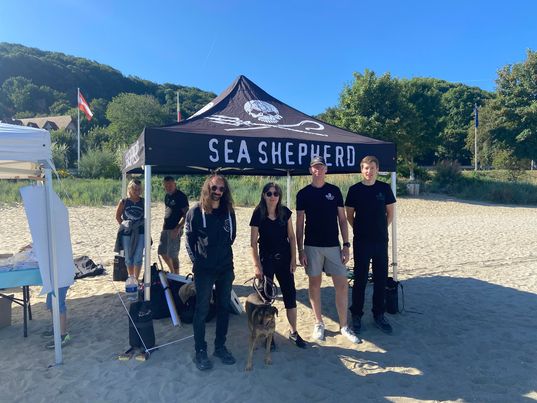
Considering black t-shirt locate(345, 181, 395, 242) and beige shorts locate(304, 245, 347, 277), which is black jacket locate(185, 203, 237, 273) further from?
black t-shirt locate(345, 181, 395, 242)

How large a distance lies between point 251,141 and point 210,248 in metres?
1.31

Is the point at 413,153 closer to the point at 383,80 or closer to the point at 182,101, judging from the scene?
the point at 383,80

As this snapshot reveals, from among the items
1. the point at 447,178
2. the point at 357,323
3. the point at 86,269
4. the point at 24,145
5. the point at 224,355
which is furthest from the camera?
the point at 447,178

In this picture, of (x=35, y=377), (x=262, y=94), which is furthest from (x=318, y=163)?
(x=35, y=377)

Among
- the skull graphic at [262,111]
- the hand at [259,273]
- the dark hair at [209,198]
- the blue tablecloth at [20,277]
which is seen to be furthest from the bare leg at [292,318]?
the blue tablecloth at [20,277]

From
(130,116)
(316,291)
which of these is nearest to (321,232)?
(316,291)

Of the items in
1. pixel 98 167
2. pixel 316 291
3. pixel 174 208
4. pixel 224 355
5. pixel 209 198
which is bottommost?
pixel 224 355

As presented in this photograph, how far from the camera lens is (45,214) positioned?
3504mm

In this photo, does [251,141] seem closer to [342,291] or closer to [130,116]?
[342,291]

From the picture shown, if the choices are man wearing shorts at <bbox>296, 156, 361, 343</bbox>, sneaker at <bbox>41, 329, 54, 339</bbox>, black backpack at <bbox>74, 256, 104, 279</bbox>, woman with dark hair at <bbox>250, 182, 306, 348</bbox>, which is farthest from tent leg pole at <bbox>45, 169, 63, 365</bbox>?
black backpack at <bbox>74, 256, 104, 279</bbox>

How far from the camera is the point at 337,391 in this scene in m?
3.06

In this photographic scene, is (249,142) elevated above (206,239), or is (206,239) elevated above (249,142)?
(249,142)

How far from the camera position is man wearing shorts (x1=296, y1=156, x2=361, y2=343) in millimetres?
3777

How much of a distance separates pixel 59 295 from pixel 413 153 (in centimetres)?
2333
